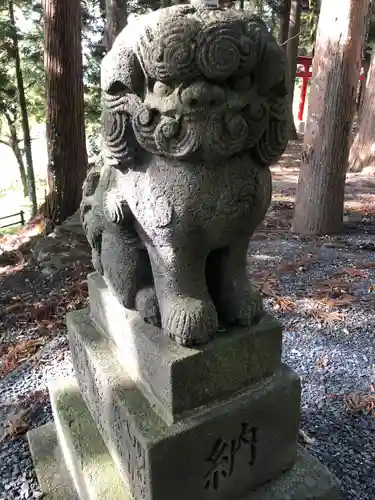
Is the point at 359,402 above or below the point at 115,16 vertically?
below

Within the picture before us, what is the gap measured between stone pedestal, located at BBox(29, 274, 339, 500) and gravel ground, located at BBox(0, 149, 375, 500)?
407 mm

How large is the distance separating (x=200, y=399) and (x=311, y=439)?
949mm

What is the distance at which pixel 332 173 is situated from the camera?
4.16m

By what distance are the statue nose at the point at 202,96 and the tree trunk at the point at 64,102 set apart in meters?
3.72

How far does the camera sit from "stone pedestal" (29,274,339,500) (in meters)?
1.31

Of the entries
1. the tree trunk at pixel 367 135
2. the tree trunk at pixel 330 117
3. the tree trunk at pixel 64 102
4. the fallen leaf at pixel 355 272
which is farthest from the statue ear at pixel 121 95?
the tree trunk at pixel 367 135

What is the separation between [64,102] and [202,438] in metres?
3.91

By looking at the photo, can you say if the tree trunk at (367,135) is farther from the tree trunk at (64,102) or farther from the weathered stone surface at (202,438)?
the weathered stone surface at (202,438)

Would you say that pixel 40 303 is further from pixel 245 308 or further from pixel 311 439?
pixel 245 308

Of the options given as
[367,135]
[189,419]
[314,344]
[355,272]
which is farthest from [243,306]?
[367,135]

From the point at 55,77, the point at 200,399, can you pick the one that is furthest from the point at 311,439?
the point at 55,77

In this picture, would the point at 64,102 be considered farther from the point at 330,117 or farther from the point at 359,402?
the point at 359,402

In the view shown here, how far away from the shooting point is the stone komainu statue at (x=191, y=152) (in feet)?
3.56

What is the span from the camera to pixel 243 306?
1.38 meters
